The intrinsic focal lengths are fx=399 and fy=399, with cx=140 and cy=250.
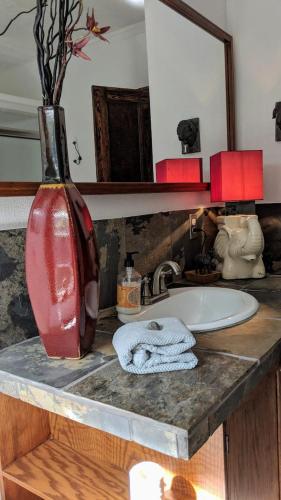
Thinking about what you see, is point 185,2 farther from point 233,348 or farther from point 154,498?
point 154,498

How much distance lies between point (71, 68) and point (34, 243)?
1.78 ft

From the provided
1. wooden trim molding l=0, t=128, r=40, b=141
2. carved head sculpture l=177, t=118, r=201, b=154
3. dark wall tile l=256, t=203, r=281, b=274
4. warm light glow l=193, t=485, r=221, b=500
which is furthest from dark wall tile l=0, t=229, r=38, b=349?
dark wall tile l=256, t=203, r=281, b=274

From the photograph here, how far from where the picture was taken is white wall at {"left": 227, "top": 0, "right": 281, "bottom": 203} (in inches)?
68.7

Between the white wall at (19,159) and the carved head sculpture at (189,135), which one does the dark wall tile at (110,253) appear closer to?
the white wall at (19,159)

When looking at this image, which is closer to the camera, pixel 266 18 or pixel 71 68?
pixel 71 68

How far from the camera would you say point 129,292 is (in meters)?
1.09

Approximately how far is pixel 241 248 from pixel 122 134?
63 cm

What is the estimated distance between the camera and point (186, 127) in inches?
67.2

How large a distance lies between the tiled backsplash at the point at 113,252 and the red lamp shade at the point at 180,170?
0.14 m

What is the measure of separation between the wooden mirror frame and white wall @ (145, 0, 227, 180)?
2cm

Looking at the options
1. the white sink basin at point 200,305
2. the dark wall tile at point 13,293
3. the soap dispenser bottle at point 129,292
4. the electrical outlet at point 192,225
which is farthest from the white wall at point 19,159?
the electrical outlet at point 192,225

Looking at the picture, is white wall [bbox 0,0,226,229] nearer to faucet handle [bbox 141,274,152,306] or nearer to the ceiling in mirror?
the ceiling in mirror

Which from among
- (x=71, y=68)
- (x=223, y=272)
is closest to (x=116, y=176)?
(x=71, y=68)

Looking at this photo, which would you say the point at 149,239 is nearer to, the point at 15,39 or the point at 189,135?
the point at 189,135
